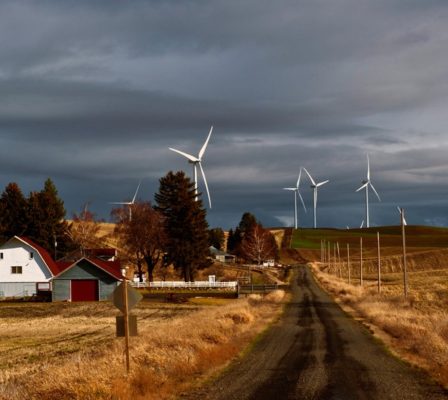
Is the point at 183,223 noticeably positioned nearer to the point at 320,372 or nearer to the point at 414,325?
the point at 414,325

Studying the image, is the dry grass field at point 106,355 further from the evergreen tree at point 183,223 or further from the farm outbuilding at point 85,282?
the evergreen tree at point 183,223

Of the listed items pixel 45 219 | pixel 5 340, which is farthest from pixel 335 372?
pixel 45 219

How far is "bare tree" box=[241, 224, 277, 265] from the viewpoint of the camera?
165 meters

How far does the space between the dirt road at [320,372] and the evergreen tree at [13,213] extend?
86.8 m

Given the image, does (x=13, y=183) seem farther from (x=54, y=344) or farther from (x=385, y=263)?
(x=54, y=344)

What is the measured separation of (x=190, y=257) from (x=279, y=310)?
42.4 metres

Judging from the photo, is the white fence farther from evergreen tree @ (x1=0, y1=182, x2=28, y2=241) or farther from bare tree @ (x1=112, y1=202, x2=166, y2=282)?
evergreen tree @ (x1=0, y1=182, x2=28, y2=241)

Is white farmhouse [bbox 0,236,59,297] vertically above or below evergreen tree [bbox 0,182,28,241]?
below

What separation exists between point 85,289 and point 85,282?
83 cm

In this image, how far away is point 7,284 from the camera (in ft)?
288

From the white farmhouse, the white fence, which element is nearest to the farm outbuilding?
the white farmhouse

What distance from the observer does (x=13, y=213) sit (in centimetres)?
11881

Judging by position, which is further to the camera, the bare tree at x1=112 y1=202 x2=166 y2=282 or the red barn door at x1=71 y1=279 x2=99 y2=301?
the bare tree at x1=112 y1=202 x2=166 y2=282

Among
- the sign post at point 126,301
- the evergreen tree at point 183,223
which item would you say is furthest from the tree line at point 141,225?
the sign post at point 126,301
